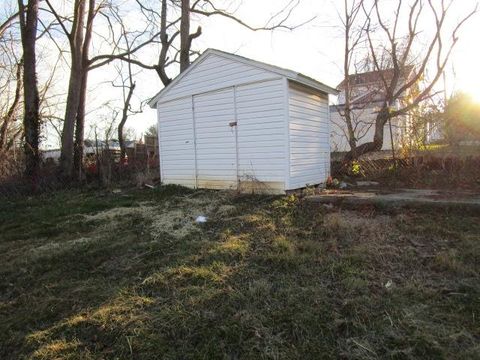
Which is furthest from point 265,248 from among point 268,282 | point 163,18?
point 163,18

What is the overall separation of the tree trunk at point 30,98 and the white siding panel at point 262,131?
7124mm

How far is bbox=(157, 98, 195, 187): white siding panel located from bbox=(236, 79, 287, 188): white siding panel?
5.86 ft

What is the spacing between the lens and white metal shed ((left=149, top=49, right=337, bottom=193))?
24.6 feet

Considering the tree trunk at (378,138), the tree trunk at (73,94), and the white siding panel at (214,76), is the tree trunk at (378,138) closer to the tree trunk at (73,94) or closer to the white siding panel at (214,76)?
the white siding panel at (214,76)

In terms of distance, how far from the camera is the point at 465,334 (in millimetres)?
2545

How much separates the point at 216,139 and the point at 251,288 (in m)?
5.65

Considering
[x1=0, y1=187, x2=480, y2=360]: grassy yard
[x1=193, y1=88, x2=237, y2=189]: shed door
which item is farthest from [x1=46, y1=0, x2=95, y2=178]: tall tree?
[x1=0, y1=187, x2=480, y2=360]: grassy yard

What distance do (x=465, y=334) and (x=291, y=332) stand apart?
3.98 ft

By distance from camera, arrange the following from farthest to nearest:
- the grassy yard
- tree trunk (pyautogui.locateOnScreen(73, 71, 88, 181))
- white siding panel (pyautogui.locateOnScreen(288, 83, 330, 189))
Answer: tree trunk (pyautogui.locateOnScreen(73, 71, 88, 181)) → white siding panel (pyautogui.locateOnScreen(288, 83, 330, 189)) → the grassy yard

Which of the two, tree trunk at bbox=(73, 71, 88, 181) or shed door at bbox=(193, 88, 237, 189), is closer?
shed door at bbox=(193, 88, 237, 189)

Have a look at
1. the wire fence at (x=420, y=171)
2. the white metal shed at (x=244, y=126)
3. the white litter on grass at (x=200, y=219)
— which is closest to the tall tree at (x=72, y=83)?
the white metal shed at (x=244, y=126)

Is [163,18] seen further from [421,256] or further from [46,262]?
[421,256]

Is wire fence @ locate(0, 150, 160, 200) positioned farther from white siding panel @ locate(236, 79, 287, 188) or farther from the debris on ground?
the debris on ground

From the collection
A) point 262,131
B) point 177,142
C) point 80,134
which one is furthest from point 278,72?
point 80,134
